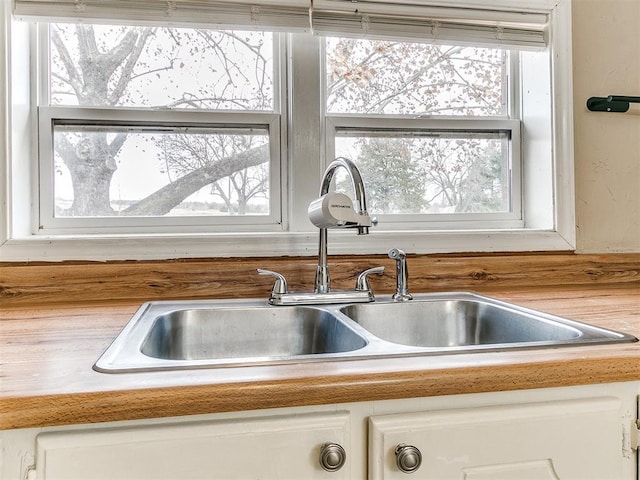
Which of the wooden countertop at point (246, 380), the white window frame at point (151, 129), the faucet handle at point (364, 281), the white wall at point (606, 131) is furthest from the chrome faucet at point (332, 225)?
the white wall at point (606, 131)

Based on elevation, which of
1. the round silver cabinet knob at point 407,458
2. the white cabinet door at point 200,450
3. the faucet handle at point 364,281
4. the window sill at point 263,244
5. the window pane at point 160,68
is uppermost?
the window pane at point 160,68

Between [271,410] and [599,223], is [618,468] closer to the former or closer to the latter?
[271,410]

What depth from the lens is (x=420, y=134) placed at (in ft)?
4.89

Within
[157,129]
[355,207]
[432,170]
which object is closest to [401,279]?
[355,207]

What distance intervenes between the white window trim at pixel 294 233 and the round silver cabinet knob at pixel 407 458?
75cm

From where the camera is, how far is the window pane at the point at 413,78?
4.70 ft

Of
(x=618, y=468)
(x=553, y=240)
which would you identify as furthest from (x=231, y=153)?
(x=618, y=468)

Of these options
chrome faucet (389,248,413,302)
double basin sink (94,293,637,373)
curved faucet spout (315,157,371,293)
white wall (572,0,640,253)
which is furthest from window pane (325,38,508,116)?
double basin sink (94,293,637,373)

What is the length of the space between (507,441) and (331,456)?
0.26m

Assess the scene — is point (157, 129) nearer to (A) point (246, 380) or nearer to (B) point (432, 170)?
(B) point (432, 170)

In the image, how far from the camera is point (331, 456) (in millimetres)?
574

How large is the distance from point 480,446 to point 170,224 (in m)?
1.05

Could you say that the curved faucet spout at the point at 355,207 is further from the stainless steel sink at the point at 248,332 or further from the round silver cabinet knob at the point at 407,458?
the round silver cabinet knob at the point at 407,458

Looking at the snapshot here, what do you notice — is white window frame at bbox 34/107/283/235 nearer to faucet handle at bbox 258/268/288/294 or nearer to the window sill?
the window sill
